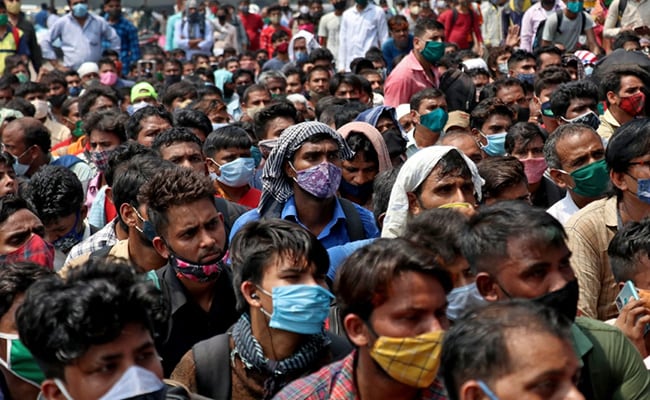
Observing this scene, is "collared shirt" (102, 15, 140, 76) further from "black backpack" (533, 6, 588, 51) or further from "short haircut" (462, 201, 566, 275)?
"short haircut" (462, 201, 566, 275)

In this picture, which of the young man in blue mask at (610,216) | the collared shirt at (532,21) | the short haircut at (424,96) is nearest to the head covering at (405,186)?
the young man in blue mask at (610,216)

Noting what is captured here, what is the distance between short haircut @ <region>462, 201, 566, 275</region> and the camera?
3.91 metres

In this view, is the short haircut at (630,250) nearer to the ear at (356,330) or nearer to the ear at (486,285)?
the ear at (486,285)

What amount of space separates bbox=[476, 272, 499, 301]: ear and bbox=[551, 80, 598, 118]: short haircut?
5.02 metres

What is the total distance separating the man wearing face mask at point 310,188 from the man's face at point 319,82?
652cm

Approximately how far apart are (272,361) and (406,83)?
272 inches

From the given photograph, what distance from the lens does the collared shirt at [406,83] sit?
35.6 feet

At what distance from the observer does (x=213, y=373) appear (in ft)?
13.9

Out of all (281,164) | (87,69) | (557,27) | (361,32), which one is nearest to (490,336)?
(281,164)

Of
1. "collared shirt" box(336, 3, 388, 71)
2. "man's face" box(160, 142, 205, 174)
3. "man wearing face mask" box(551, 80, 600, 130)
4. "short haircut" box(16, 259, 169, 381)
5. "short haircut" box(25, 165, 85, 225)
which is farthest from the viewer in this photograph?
"collared shirt" box(336, 3, 388, 71)

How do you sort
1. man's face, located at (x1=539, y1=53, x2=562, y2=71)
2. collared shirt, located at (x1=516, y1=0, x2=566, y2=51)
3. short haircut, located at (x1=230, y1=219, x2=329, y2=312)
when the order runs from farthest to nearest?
1. collared shirt, located at (x1=516, y1=0, x2=566, y2=51)
2. man's face, located at (x1=539, y1=53, x2=562, y2=71)
3. short haircut, located at (x1=230, y1=219, x2=329, y2=312)

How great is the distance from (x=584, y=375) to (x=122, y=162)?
4.22m

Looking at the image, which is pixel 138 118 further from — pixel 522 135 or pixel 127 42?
pixel 127 42

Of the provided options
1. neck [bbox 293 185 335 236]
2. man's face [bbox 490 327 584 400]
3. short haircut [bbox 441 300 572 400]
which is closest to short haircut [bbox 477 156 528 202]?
neck [bbox 293 185 335 236]
